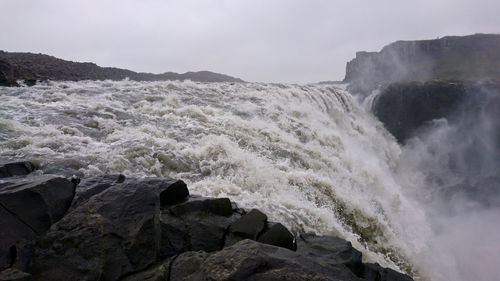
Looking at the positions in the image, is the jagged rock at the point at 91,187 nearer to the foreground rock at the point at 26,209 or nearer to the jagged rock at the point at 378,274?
the foreground rock at the point at 26,209

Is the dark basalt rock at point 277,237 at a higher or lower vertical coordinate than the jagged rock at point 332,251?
higher

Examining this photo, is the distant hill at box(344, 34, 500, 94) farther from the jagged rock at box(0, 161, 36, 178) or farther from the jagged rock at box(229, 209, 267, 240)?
the jagged rock at box(0, 161, 36, 178)

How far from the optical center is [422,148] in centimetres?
3098

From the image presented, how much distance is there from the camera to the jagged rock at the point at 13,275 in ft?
12.4

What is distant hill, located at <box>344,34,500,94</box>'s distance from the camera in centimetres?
6594

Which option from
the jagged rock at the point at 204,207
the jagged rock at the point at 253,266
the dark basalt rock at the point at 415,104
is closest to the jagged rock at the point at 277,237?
the jagged rock at the point at 204,207

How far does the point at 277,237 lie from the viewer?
5973 millimetres

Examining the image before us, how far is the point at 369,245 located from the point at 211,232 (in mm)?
5801

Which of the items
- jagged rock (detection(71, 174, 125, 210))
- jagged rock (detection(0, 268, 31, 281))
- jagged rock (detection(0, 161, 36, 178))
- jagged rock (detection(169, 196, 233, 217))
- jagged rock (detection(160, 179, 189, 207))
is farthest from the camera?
jagged rock (detection(0, 161, 36, 178))

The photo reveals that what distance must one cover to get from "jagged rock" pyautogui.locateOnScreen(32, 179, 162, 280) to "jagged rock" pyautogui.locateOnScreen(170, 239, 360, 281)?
0.63 m

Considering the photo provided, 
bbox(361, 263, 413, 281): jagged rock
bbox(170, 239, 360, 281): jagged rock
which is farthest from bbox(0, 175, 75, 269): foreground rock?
bbox(361, 263, 413, 281): jagged rock

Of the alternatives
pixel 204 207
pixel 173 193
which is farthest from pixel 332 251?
pixel 173 193

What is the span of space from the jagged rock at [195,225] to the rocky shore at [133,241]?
2 cm

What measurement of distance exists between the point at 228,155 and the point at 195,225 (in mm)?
5256
